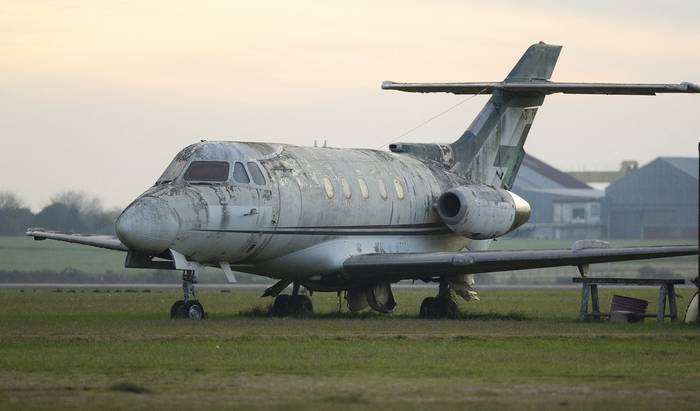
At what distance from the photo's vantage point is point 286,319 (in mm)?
28391

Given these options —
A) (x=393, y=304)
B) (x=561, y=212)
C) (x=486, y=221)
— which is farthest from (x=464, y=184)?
(x=561, y=212)

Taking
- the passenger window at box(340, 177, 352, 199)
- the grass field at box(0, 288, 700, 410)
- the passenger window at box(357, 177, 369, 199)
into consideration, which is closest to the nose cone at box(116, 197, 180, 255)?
the grass field at box(0, 288, 700, 410)

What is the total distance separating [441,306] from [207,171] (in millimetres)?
6487

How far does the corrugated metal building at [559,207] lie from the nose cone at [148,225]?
4696 centimetres

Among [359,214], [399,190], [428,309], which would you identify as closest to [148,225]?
[359,214]

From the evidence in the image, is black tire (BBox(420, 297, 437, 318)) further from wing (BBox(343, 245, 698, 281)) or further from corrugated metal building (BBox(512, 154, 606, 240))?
corrugated metal building (BBox(512, 154, 606, 240))

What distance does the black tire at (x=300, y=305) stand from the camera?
104 ft

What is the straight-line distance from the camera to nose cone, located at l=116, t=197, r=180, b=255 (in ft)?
85.8

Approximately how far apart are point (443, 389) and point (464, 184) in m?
18.3

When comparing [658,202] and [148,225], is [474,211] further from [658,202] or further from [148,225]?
[658,202]

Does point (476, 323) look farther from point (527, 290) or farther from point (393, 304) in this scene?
point (527, 290)

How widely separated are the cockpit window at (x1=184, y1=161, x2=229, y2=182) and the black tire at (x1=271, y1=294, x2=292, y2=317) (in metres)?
4.46

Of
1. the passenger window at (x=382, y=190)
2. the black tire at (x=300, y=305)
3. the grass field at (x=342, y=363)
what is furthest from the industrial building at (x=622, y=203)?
the black tire at (x=300, y=305)

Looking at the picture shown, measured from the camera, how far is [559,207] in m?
96.6
